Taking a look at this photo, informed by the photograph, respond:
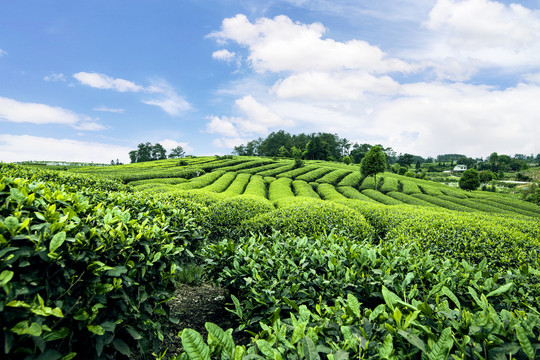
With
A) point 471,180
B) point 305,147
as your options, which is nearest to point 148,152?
point 305,147

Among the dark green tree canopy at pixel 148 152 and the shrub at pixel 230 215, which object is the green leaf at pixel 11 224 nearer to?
the shrub at pixel 230 215

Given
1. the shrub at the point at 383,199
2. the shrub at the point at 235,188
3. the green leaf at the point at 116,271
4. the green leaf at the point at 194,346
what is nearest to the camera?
the green leaf at the point at 194,346

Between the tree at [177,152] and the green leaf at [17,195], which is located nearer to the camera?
the green leaf at [17,195]

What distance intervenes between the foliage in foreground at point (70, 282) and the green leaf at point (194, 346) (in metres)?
1.13

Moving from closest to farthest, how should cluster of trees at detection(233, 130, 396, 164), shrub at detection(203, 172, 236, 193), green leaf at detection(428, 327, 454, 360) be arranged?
green leaf at detection(428, 327, 454, 360) → shrub at detection(203, 172, 236, 193) → cluster of trees at detection(233, 130, 396, 164)

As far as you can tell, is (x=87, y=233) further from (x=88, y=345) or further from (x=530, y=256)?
(x=530, y=256)

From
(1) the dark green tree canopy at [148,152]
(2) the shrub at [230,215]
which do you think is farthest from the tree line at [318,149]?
(2) the shrub at [230,215]

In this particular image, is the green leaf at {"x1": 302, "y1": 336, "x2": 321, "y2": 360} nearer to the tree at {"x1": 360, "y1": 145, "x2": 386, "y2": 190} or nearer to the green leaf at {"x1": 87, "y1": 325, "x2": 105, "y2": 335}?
the green leaf at {"x1": 87, "y1": 325, "x2": 105, "y2": 335}

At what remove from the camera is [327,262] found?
371 cm

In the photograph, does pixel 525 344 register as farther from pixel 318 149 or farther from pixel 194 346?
pixel 318 149

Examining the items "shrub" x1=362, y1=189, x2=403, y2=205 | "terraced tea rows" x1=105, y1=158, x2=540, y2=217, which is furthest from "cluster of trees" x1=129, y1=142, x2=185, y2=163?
"shrub" x1=362, y1=189, x2=403, y2=205

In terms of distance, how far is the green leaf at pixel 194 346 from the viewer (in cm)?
144

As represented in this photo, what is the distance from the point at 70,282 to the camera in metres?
2.24

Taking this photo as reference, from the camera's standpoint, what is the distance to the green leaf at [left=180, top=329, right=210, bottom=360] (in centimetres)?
144
